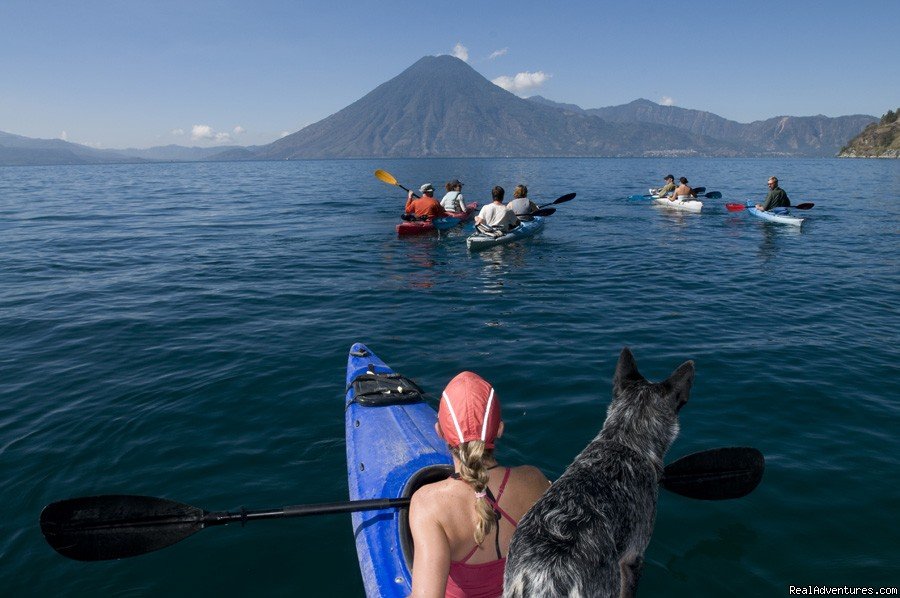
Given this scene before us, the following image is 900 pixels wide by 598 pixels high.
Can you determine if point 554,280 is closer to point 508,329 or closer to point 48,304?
point 508,329

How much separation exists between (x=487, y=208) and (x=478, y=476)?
17718 millimetres

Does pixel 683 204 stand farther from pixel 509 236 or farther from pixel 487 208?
pixel 487 208

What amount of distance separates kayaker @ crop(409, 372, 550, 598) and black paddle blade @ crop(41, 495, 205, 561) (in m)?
2.60

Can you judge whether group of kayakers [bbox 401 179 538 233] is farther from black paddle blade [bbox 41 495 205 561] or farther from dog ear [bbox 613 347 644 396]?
dog ear [bbox 613 347 644 396]

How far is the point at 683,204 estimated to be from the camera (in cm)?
2959

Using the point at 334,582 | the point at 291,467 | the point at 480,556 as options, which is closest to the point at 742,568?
the point at 480,556

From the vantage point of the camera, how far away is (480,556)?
3.03 metres

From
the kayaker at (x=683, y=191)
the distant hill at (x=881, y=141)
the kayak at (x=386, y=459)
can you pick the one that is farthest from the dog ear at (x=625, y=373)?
the distant hill at (x=881, y=141)

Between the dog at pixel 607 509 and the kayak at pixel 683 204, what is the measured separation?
28814 mm

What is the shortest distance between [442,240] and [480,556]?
64.0 feet

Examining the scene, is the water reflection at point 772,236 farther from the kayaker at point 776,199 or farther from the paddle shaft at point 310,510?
the paddle shaft at point 310,510

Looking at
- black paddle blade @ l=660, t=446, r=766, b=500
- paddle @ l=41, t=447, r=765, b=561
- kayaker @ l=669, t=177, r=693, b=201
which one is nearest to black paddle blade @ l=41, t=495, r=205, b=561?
paddle @ l=41, t=447, r=765, b=561

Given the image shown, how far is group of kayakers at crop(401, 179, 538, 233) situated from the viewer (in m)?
19.6

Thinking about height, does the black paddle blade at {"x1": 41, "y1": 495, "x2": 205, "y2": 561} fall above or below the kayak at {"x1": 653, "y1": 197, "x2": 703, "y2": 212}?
below
